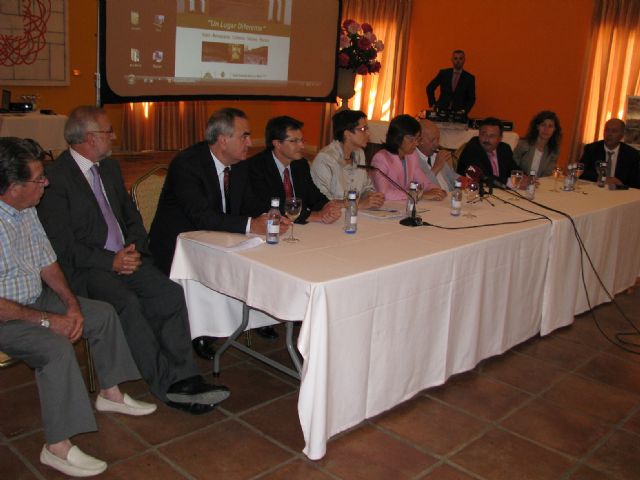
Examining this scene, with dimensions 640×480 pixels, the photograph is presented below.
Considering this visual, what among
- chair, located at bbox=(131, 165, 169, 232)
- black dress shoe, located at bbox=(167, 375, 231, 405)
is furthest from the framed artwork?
black dress shoe, located at bbox=(167, 375, 231, 405)

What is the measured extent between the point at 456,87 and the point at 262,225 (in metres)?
6.37

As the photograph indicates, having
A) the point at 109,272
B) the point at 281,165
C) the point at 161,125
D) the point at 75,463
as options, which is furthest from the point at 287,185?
the point at 161,125

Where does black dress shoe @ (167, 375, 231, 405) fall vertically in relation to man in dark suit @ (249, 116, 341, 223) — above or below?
below

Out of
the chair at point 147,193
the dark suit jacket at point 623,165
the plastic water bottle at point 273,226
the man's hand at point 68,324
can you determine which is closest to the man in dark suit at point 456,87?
the dark suit jacket at point 623,165

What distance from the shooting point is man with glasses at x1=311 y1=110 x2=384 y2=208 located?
363 cm

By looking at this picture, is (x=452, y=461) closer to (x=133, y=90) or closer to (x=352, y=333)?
(x=352, y=333)

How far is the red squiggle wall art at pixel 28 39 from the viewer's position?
294 inches

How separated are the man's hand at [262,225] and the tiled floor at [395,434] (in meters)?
0.72

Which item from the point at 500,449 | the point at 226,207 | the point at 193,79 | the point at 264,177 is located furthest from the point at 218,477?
the point at 193,79

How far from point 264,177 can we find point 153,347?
1.06 m

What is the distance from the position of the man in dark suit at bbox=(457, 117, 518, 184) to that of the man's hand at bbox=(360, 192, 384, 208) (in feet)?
4.34

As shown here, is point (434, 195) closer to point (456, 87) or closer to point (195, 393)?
point (195, 393)

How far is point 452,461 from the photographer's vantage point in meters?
2.37

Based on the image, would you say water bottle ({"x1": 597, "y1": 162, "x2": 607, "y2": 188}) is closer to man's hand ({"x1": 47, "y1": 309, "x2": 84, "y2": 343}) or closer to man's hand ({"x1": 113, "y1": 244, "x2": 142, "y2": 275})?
man's hand ({"x1": 113, "y1": 244, "x2": 142, "y2": 275})
